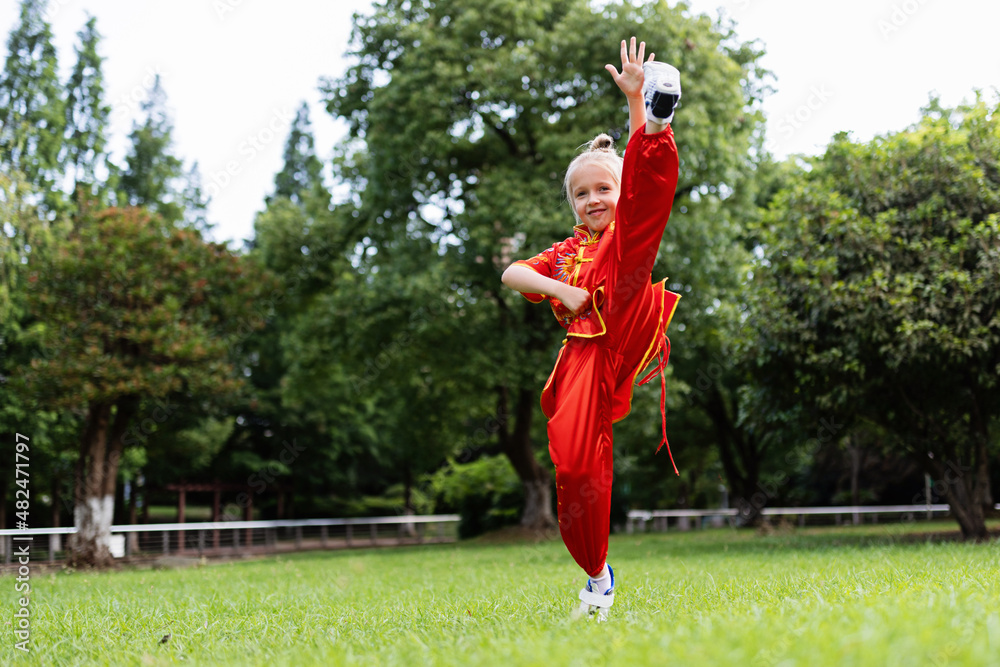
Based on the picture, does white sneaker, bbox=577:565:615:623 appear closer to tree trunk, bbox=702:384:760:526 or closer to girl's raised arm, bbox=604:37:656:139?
girl's raised arm, bbox=604:37:656:139

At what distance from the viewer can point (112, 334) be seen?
13.2 m

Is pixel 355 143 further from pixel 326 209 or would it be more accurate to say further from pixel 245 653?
pixel 245 653

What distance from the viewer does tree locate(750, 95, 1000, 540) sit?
9281 millimetres

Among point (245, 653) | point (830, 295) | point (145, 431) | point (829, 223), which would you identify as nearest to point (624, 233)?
point (245, 653)

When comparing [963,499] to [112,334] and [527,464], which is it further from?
[112,334]

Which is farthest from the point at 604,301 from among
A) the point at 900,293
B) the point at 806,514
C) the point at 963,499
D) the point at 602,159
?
the point at 806,514

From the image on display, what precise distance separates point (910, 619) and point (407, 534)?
80.0 ft

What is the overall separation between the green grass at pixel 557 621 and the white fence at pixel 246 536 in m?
9.01

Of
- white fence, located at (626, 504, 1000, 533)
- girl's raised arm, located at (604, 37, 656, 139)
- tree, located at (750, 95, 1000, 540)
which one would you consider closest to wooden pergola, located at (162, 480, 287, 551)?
white fence, located at (626, 504, 1000, 533)

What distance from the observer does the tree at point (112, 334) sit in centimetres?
1301

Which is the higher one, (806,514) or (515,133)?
(515,133)

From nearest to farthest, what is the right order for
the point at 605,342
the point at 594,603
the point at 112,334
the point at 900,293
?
the point at 594,603, the point at 605,342, the point at 900,293, the point at 112,334

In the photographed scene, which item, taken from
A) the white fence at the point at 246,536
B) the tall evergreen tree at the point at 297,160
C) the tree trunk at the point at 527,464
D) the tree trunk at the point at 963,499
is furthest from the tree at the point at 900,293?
the tall evergreen tree at the point at 297,160

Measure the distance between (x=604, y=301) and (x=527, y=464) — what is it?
15.1 m
